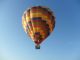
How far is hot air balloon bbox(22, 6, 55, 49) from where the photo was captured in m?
103

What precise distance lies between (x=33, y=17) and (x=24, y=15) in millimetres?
1098

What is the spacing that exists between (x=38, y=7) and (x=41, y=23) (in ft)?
5.45

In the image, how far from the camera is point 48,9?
10338cm

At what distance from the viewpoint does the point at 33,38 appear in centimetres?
10300

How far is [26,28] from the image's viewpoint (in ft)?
340

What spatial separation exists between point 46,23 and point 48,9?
4.82 ft

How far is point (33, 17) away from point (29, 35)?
6.73 feet

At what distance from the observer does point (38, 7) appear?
339 feet

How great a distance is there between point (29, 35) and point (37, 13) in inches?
95.9

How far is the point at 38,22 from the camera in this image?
102625 millimetres

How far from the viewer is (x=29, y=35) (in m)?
104

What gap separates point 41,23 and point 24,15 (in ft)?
6.34

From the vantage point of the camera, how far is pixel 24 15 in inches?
4067

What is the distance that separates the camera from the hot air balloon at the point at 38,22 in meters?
Answer: 103
